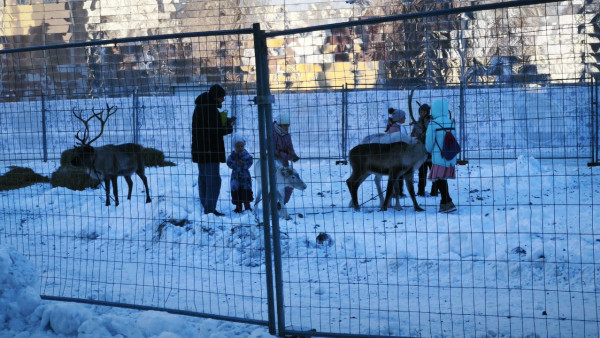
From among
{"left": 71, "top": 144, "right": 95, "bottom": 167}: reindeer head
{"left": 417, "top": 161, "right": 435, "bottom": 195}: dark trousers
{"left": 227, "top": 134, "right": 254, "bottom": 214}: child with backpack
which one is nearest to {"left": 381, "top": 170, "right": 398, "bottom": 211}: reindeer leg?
{"left": 417, "top": 161, "right": 435, "bottom": 195}: dark trousers

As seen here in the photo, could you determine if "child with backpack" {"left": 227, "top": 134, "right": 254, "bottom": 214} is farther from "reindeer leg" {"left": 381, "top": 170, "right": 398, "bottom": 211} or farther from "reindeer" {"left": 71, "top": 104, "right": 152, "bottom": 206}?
"reindeer" {"left": 71, "top": 104, "right": 152, "bottom": 206}

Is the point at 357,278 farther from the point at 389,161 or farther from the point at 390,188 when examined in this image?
the point at 390,188

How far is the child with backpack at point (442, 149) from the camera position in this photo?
9055 mm

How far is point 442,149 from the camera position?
359 inches

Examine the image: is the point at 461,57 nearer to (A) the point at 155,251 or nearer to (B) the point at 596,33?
(B) the point at 596,33

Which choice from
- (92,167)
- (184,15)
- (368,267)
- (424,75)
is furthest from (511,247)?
(184,15)

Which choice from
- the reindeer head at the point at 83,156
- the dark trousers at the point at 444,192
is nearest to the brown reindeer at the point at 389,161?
the dark trousers at the point at 444,192

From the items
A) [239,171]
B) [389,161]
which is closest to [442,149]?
[389,161]

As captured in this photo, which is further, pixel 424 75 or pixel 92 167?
pixel 424 75

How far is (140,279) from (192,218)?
2086 mm

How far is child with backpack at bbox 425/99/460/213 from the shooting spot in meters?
9.05

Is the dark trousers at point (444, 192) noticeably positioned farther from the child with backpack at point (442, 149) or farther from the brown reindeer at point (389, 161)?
the brown reindeer at point (389, 161)

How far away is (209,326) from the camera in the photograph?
4699 millimetres

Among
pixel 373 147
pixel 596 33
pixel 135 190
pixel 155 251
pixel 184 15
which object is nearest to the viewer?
pixel 155 251
